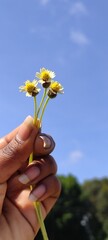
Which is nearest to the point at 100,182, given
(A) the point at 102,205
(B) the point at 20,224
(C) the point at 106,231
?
(A) the point at 102,205

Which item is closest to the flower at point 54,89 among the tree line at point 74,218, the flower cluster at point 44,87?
the flower cluster at point 44,87

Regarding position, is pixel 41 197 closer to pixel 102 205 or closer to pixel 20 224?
pixel 20 224

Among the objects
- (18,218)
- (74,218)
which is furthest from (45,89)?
(74,218)

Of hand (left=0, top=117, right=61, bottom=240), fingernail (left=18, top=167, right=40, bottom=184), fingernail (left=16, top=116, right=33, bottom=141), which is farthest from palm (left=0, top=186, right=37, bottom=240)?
fingernail (left=16, top=116, right=33, bottom=141)

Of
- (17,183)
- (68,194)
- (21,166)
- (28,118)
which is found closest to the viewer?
(28,118)

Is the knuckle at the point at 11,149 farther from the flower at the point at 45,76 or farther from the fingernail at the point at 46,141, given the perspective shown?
the flower at the point at 45,76

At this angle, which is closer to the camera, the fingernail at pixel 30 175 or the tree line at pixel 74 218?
the fingernail at pixel 30 175

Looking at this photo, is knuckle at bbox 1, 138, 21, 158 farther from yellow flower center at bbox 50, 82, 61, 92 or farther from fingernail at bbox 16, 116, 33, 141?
yellow flower center at bbox 50, 82, 61, 92

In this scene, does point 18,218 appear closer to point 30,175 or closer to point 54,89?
point 30,175
